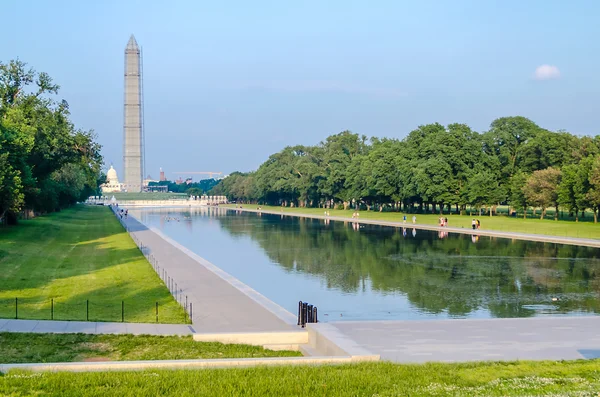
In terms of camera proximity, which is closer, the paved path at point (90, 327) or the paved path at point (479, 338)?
the paved path at point (479, 338)

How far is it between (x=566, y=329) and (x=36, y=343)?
12.4m

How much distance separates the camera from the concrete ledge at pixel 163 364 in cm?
1014

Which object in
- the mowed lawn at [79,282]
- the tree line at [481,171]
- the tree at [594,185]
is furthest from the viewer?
the tree line at [481,171]

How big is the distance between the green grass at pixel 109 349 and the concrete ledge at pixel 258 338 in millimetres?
352

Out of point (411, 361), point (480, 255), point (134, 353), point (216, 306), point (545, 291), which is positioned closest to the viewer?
point (411, 361)

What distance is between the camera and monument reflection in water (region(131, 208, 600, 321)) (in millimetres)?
21953

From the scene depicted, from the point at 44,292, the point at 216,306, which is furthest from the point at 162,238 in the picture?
the point at 216,306

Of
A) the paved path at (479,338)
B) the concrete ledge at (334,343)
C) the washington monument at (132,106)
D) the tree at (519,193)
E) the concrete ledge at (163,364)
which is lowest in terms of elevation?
the paved path at (479,338)

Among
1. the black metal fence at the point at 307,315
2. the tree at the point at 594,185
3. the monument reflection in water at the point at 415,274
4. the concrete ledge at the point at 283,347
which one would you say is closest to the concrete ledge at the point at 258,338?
the concrete ledge at the point at 283,347

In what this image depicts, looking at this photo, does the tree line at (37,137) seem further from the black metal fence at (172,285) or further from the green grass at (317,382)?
the green grass at (317,382)

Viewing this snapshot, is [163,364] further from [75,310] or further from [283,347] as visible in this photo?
[75,310]

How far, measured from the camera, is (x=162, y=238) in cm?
4791

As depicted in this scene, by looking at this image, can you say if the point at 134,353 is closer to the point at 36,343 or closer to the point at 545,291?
the point at 36,343

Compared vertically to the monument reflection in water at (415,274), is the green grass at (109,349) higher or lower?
higher
